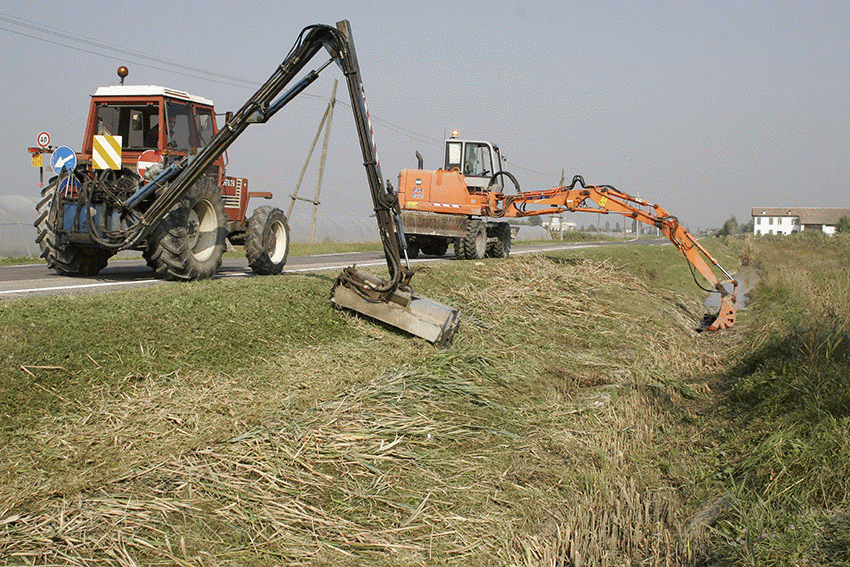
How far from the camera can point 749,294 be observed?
22875 millimetres

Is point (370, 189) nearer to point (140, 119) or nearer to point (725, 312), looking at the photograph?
point (140, 119)

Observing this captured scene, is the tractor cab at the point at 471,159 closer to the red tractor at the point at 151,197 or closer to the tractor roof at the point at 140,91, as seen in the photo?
the red tractor at the point at 151,197

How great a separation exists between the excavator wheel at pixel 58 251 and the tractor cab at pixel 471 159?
35.3 feet

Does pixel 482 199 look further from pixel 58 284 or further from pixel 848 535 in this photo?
pixel 848 535

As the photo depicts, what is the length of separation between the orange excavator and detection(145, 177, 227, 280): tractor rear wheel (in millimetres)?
8361

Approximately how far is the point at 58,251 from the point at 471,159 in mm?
11822

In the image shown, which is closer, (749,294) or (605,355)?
(605,355)

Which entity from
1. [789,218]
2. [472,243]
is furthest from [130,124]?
[789,218]

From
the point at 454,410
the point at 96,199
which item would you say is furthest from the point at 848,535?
the point at 96,199

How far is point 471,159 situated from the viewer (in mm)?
20094

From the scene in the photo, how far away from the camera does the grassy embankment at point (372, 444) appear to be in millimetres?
4828

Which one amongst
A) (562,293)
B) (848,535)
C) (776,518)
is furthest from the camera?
(562,293)

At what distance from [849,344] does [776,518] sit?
4.78m

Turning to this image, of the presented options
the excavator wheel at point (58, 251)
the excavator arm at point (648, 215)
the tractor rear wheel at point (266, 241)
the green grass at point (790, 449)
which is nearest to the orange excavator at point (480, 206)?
the excavator arm at point (648, 215)
